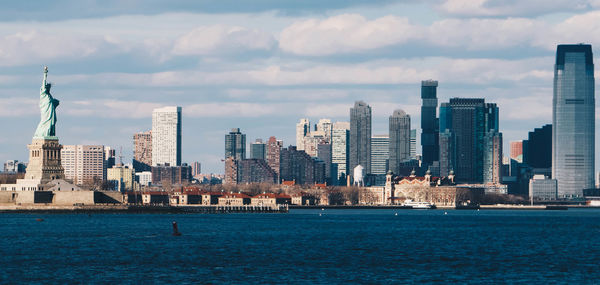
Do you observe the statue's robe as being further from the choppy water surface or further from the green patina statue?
the choppy water surface

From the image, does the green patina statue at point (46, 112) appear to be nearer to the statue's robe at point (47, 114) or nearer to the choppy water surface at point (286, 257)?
the statue's robe at point (47, 114)

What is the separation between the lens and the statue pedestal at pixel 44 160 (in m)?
181

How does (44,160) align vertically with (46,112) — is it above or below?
below

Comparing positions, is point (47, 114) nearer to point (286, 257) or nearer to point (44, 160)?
point (44, 160)

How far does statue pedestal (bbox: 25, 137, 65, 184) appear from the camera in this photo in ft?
594

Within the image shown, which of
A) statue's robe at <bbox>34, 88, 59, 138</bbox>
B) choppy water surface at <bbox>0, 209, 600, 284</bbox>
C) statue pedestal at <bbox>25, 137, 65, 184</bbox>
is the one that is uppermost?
statue's robe at <bbox>34, 88, 59, 138</bbox>

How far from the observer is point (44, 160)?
18175 centimetres

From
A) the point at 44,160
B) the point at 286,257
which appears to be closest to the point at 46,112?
the point at 44,160

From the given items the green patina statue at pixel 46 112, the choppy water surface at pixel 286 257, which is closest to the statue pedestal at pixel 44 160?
the green patina statue at pixel 46 112

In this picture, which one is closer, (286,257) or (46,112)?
(286,257)

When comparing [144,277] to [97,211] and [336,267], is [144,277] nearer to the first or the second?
[336,267]

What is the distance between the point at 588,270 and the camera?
76875 millimetres

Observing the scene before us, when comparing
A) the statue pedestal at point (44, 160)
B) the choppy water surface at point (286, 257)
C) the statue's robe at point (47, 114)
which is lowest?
the choppy water surface at point (286, 257)

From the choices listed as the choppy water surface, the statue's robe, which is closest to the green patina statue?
the statue's robe
